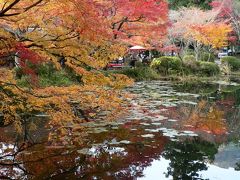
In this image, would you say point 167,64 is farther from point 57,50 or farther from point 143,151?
point 57,50

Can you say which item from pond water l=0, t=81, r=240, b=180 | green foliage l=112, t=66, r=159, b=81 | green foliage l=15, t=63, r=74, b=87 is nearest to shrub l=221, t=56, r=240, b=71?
green foliage l=112, t=66, r=159, b=81

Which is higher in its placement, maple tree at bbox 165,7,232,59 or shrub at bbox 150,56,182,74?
maple tree at bbox 165,7,232,59

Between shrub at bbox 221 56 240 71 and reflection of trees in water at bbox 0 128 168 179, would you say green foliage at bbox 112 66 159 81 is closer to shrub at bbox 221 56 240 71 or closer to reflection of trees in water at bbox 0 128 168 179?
shrub at bbox 221 56 240 71

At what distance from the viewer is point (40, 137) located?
10.0 meters

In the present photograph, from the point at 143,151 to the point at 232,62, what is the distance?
27.8m

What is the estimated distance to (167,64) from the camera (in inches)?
1101

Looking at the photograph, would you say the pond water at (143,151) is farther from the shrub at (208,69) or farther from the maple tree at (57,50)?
the shrub at (208,69)

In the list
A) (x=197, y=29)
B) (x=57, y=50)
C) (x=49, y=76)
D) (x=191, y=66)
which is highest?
(x=197, y=29)

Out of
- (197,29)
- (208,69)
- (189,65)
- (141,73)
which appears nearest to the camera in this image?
(141,73)

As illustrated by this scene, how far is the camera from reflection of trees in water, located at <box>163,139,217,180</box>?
25.7ft

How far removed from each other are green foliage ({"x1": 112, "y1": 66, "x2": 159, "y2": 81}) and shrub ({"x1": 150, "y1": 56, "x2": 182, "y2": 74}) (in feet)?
3.35

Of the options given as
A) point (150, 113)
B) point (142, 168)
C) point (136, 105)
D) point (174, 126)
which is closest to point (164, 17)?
point (136, 105)

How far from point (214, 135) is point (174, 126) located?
1.43 m

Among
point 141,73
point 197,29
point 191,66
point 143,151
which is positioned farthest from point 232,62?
point 143,151
